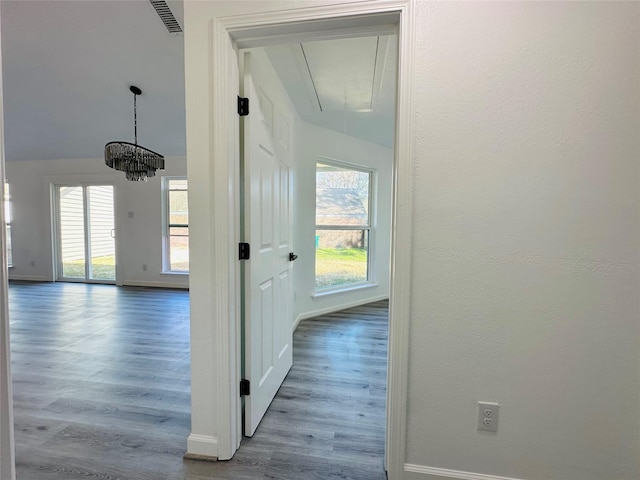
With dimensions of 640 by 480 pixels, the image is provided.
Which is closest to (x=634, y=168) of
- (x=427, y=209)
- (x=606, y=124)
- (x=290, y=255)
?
(x=606, y=124)

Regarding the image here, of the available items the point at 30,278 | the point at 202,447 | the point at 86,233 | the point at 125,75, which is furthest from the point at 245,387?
the point at 30,278

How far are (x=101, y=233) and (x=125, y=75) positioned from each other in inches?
136

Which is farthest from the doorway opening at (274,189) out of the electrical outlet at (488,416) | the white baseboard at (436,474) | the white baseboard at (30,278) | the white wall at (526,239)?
the white baseboard at (30,278)

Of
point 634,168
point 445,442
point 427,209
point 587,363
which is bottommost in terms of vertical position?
point 445,442

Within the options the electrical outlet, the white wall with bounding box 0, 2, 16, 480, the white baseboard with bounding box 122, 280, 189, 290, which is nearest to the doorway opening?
the electrical outlet

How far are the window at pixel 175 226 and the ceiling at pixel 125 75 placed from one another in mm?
757

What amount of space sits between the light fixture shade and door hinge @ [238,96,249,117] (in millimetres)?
2284

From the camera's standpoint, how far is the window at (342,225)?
3.88 metres

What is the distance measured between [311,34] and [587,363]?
1.82m

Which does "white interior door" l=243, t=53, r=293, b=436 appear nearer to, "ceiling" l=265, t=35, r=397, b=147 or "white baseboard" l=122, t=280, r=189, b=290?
"ceiling" l=265, t=35, r=397, b=147

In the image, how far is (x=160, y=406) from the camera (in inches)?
74.7

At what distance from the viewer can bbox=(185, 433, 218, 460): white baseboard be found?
1463 millimetres

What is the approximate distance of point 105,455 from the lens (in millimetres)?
1500

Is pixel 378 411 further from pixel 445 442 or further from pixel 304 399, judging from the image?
pixel 445 442
